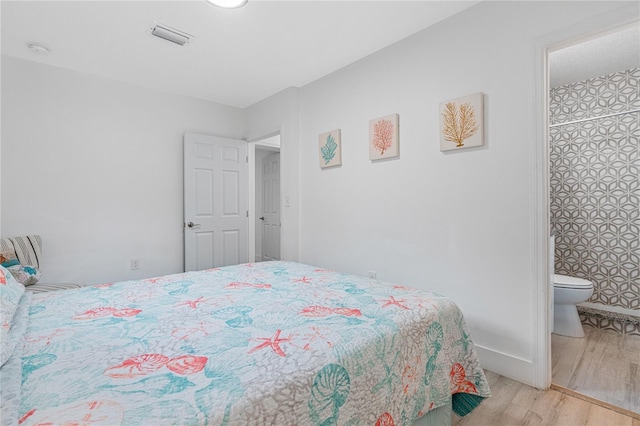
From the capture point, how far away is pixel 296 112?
3535 millimetres

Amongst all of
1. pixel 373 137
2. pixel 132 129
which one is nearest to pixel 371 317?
pixel 373 137

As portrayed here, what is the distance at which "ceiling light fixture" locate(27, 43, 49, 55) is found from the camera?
2.59m

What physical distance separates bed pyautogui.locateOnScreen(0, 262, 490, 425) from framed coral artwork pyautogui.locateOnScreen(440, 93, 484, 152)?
1.15 metres

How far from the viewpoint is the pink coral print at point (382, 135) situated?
260 cm

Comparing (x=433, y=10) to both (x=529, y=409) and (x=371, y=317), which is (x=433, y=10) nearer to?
(x=371, y=317)

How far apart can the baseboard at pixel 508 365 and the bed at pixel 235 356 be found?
0.69 meters

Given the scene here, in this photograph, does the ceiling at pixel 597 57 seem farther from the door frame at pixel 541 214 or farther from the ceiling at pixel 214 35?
the ceiling at pixel 214 35

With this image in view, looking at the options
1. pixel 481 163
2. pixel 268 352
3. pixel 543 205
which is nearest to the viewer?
pixel 268 352

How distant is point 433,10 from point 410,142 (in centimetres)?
89

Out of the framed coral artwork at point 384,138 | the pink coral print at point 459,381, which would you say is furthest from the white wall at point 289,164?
the pink coral print at point 459,381

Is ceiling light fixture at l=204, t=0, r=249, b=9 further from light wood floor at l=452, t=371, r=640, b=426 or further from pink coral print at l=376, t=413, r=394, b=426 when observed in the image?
light wood floor at l=452, t=371, r=640, b=426

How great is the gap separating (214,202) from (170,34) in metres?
1.96

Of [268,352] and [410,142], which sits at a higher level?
[410,142]

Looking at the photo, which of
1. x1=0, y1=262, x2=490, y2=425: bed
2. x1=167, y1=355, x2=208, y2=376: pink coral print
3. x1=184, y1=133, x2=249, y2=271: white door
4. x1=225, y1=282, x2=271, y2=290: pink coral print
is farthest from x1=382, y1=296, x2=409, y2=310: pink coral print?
x1=184, y1=133, x2=249, y2=271: white door
